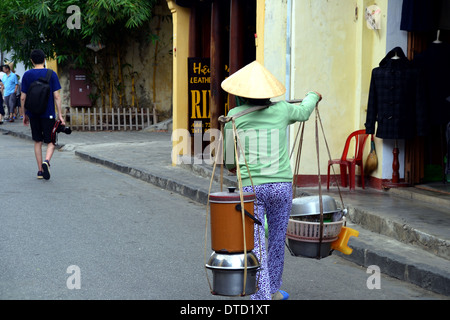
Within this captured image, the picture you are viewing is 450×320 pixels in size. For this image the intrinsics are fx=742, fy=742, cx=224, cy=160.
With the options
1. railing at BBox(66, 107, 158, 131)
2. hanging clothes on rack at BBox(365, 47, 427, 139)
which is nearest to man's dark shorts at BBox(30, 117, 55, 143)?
hanging clothes on rack at BBox(365, 47, 427, 139)

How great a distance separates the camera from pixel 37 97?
11.4 metres

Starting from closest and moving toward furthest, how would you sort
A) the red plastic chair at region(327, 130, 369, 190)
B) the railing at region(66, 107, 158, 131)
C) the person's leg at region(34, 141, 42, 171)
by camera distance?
the red plastic chair at region(327, 130, 369, 190) < the person's leg at region(34, 141, 42, 171) < the railing at region(66, 107, 158, 131)

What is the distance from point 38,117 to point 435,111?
5992 mm

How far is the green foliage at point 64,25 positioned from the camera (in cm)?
2027

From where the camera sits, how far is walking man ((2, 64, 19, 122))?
2501cm

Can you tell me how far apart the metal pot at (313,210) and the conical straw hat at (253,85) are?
89 cm

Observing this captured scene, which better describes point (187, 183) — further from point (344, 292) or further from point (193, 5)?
point (344, 292)

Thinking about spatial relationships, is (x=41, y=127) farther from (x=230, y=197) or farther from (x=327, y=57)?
(x=230, y=197)

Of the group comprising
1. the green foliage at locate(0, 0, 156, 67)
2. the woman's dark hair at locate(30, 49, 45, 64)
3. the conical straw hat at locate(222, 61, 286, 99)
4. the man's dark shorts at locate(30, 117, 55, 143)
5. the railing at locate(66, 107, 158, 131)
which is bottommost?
the railing at locate(66, 107, 158, 131)

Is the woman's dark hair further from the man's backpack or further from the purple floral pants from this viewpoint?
the purple floral pants

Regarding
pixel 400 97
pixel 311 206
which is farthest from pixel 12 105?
pixel 311 206

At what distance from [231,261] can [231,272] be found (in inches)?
2.6

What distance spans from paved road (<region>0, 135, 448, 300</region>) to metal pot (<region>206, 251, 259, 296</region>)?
904 mm
